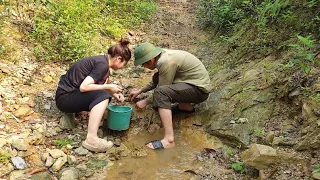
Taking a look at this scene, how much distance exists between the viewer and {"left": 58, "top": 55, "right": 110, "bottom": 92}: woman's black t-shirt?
326cm

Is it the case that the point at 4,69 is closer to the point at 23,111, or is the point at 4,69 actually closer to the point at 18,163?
the point at 23,111

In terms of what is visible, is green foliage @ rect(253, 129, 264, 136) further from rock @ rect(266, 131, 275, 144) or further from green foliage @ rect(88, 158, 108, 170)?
green foliage @ rect(88, 158, 108, 170)

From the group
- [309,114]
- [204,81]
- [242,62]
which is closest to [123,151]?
[204,81]

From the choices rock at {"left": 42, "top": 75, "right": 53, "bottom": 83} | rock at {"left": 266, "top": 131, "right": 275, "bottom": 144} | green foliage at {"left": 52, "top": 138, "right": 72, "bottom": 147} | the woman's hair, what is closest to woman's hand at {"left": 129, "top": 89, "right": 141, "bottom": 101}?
the woman's hair

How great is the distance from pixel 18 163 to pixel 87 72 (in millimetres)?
1120

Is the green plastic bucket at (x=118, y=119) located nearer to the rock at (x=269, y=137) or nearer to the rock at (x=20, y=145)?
the rock at (x=20, y=145)

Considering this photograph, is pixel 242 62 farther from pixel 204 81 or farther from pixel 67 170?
pixel 67 170

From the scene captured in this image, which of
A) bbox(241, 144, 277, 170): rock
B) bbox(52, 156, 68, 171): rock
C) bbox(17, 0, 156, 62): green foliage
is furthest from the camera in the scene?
bbox(17, 0, 156, 62): green foliage

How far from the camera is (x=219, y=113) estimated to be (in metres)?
3.77

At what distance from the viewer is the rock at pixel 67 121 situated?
139 inches

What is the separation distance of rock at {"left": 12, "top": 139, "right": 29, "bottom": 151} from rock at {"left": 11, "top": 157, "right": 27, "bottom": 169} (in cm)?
13

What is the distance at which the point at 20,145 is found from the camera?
302cm

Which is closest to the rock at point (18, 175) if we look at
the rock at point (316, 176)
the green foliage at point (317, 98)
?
the rock at point (316, 176)

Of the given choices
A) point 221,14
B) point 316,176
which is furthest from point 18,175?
point 221,14
